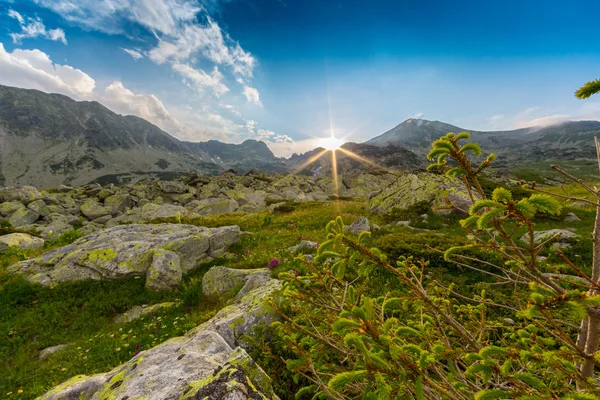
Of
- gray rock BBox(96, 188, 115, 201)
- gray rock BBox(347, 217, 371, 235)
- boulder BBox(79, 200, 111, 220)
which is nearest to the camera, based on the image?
gray rock BBox(347, 217, 371, 235)

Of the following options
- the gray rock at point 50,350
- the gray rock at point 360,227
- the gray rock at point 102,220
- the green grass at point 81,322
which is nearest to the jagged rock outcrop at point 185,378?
the green grass at point 81,322

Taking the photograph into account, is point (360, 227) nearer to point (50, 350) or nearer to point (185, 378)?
point (185, 378)

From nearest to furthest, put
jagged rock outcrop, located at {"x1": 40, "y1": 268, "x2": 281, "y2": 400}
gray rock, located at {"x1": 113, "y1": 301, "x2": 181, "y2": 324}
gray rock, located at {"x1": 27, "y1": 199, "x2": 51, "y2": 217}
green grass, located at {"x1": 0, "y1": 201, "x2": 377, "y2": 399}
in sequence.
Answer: jagged rock outcrop, located at {"x1": 40, "y1": 268, "x2": 281, "y2": 400} < green grass, located at {"x1": 0, "y1": 201, "x2": 377, "y2": 399} < gray rock, located at {"x1": 113, "y1": 301, "x2": 181, "y2": 324} < gray rock, located at {"x1": 27, "y1": 199, "x2": 51, "y2": 217}

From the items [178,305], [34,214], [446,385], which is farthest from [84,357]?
[34,214]

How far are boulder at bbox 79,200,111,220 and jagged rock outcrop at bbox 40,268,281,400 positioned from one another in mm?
34489

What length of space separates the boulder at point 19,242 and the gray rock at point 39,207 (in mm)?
16376

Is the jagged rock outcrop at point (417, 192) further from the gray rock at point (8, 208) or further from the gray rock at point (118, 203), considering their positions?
the gray rock at point (8, 208)

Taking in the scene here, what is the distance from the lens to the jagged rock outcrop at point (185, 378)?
364 centimetres

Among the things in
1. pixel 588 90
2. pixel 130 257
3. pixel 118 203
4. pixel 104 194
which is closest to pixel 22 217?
pixel 118 203

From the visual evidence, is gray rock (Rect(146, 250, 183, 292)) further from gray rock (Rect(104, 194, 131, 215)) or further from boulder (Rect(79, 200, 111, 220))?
gray rock (Rect(104, 194, 131, 215))

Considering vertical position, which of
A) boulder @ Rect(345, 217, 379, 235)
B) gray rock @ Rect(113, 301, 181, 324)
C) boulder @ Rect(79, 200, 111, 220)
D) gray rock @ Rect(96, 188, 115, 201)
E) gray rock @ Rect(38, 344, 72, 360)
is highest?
gray rock @ Rect(96, 188, 115, 201)

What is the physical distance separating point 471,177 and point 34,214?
41.6 m

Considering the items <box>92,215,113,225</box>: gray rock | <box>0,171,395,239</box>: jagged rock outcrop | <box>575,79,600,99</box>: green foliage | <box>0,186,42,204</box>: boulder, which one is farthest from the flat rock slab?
<box>0,186,42,204</box>: boulder

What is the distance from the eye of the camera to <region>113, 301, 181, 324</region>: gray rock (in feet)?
32.3
